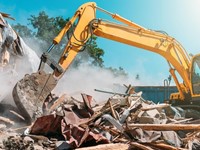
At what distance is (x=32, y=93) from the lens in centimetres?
704

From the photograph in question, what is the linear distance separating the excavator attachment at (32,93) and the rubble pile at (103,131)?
368 mm

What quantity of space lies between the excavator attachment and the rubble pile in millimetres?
368

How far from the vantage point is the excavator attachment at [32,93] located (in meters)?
6.84

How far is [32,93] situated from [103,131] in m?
1.85

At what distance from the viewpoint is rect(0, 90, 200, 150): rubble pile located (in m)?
5.43

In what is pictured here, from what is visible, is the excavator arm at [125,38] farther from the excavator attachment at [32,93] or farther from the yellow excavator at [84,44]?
the excavator attachment at [32,93]

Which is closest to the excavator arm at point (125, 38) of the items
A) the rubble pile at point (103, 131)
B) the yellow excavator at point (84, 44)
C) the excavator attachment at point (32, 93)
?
the yellow excavator at point (84, 44)

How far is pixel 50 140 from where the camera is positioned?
19.5 ft

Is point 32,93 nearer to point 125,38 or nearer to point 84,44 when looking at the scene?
point 84,44

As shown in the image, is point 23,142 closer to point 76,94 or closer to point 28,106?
point 28,106

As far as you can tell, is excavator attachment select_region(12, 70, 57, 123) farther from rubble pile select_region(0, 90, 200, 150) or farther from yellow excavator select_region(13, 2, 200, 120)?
rubble pile select_region(0, 90, 200, 150)

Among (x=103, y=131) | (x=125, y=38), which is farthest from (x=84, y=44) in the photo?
(x=103, y=131)

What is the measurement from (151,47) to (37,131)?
4.68m

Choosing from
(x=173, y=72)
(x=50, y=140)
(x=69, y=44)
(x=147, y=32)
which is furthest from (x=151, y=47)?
(x=50, y=140)
